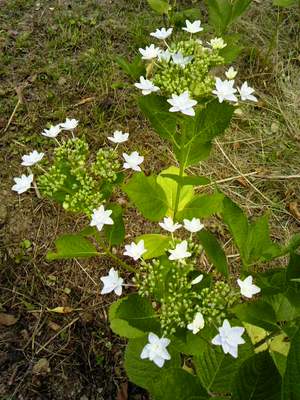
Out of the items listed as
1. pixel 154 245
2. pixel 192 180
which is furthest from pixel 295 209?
pixel 192 180

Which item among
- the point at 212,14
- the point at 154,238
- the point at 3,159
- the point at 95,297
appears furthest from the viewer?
the point at 3,159

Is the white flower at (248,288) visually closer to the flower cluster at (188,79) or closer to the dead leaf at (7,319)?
the flower cluster at (188,79)

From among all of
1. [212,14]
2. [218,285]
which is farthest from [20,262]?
[212,14]

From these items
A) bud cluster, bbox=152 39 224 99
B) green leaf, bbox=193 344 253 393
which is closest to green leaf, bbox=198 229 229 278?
green leaf, bbox=193 344 253 393

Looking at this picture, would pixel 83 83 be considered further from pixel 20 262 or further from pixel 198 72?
pixel 198 72

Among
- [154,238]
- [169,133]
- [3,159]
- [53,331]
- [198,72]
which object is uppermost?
[198,72]

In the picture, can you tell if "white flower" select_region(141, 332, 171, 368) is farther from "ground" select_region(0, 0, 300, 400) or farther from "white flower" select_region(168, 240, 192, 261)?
"ground" select_region(0, 0, 300, 400)

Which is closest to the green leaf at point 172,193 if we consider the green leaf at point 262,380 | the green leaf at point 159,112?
the green leaf at point 159,112
